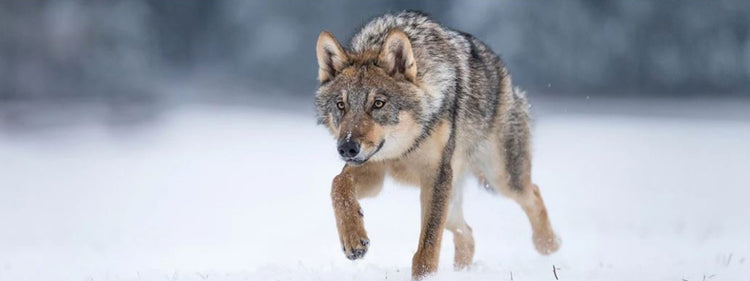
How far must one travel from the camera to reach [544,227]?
25.4ft

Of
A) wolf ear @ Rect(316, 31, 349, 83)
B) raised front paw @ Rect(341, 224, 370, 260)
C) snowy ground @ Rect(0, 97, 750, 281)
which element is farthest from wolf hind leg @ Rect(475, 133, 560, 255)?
raised front paw @ Rect(341, 224, 370, 260)

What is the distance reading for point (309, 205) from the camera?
16.5m

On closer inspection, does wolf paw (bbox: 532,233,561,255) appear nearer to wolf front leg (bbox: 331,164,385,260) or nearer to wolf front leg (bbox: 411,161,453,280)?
wolf front leg (bbox: 411,161,453,280)

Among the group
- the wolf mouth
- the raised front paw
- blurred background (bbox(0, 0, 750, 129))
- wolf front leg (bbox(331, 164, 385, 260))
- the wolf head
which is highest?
blurred background (bbox(0, 0, 750, 129))

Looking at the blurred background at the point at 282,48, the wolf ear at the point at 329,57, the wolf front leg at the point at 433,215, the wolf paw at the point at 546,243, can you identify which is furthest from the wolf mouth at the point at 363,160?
the blurred background at the point at 282,48

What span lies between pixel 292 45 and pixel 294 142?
305 inches

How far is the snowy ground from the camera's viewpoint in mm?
8297

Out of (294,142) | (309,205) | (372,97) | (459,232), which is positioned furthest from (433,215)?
(294,142)

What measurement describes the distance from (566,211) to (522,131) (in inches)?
300

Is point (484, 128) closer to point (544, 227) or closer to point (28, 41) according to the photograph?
point (544, 227)

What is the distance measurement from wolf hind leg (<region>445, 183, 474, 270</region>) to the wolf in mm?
516

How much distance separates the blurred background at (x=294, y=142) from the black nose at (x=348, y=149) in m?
0.99

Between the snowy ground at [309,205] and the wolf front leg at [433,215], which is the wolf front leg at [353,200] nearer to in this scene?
the snowy ground at [309,205]

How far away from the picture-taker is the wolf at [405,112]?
541cm
